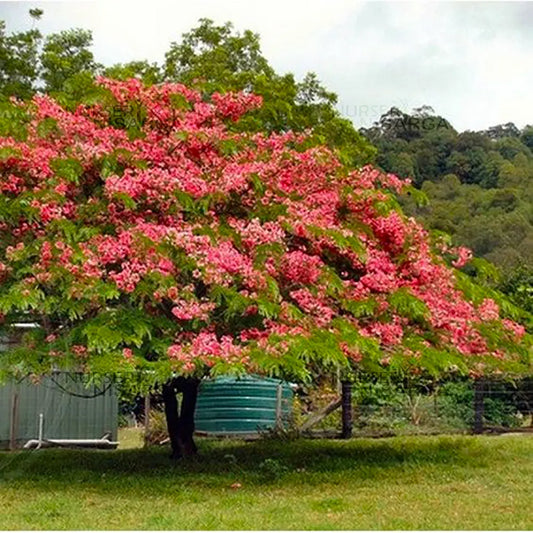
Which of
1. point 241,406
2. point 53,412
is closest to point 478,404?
point 241,406

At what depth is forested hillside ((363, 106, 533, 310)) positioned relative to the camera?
1206 inches

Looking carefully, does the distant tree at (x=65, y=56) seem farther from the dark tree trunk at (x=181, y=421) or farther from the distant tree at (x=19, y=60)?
A: the dark tree trunk at (x=181, y=421)

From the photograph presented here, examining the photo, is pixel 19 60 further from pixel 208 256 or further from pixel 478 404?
pixel 208 256

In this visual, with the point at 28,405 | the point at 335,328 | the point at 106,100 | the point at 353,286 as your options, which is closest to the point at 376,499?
the point at 335,328

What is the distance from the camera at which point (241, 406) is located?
49.3ft

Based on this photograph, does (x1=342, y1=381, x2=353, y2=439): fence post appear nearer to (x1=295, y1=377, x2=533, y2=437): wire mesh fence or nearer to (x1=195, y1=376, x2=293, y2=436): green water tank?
(x1=295, y1=377, x2=533, y2=437): wire mesh fence

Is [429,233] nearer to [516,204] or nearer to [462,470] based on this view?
[462,470]

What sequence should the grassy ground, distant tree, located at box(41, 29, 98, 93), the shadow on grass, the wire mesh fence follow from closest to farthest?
1. the grassy ground
2. the shadow on grass
3. the wire mesh fence
4. distant tree, located at box(41, 29, 98, 93)

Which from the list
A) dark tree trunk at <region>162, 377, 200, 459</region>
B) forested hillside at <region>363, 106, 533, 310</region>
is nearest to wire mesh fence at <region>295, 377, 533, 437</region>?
dark tree trunk at <region>162, 377, 200, 459</region>

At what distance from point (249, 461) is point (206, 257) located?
347 centimetres

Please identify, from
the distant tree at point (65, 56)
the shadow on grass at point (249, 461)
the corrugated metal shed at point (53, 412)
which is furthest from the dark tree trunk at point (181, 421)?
the distant tree at point (65, 56)

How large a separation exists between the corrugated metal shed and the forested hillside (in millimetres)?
14289

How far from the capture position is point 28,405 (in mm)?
14242

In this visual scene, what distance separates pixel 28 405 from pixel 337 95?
13.6 m
